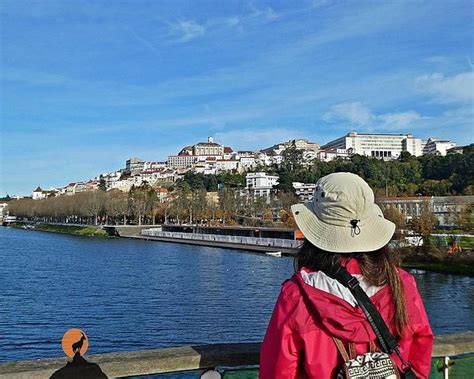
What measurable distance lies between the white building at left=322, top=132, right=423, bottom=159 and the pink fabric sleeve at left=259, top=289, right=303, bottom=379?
156 m

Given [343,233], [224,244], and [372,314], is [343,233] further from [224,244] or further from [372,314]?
[224,244]

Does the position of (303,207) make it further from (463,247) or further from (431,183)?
(431,183)

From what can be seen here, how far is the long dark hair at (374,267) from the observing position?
1.83 metres

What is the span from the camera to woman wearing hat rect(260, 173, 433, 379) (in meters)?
1.69

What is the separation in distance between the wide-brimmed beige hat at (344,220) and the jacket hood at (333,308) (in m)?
0.14

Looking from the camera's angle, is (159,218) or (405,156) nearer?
(159,218)

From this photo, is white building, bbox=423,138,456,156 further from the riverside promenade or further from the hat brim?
the hat brim

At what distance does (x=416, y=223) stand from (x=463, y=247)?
3684 mm

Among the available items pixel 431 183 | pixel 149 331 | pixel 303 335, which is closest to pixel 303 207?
pixel 303 335

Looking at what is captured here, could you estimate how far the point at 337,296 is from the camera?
1.71 metres

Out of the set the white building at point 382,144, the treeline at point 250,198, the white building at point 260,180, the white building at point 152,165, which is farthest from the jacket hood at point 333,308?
the white building at point 152,165

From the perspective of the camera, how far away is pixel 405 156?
10694 centimetres

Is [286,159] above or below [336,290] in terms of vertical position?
above

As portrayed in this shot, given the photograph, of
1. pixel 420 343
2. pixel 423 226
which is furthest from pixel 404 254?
pixel 420 343
